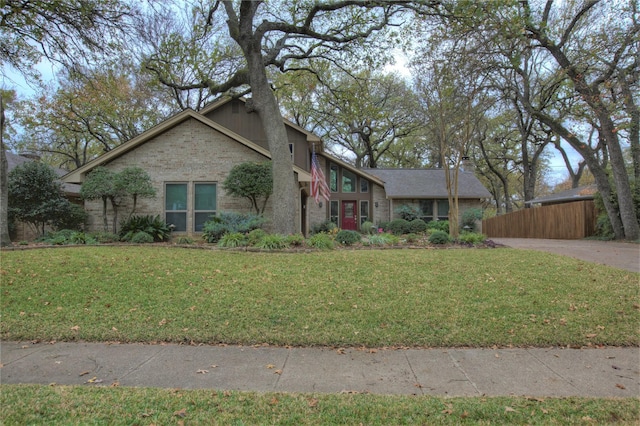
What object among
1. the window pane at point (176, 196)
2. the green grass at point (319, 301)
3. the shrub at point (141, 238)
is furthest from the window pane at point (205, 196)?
the green grass at point (319, 301)

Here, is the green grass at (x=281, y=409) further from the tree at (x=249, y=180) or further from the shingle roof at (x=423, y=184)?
the shingle roof at (x=423, y=184)

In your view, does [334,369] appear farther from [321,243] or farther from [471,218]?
[471,218]

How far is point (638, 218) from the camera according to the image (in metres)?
15.6

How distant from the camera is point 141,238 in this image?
482 inches

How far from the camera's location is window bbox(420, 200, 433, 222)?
2267 cm

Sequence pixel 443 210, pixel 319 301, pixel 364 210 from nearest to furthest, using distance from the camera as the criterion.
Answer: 1. pixel 319 301
2. pixel 443 210
3. pixel 364 210

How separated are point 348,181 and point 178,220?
11759 mm

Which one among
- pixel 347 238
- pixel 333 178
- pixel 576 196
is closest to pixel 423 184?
pixel 333 178

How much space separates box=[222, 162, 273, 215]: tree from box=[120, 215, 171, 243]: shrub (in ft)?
8.85

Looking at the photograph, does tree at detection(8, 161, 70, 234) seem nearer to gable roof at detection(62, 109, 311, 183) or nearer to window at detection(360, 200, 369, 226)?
gable roof at detection(62, 109, 311, 183)

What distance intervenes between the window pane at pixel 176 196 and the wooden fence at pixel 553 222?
18.5 meters

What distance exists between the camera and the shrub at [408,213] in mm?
21938

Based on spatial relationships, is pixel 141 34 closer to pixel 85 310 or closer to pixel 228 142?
pixel 228 142

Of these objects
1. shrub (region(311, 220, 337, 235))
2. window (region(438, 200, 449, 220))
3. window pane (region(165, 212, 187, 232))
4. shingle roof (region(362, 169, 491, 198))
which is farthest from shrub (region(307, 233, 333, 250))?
window (region(438, 200, 449, 220))
